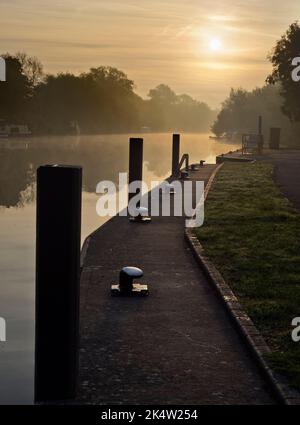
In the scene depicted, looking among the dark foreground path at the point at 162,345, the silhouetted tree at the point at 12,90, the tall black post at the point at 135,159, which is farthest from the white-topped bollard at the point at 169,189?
the silhouetted tree at the point at 12,90

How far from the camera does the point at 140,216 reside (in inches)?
599

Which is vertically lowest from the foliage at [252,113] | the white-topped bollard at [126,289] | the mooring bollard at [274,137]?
the white-topped bollard at [126,289]

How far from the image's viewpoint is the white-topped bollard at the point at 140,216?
15047 millimetres

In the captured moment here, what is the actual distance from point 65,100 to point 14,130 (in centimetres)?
2705

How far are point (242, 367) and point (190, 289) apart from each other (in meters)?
2.85

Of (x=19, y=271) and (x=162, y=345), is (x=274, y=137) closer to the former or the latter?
(x=19, y=271)

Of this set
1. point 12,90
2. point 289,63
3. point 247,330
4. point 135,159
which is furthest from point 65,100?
point 247,330

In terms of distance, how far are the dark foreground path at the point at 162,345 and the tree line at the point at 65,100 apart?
6915 centimetres

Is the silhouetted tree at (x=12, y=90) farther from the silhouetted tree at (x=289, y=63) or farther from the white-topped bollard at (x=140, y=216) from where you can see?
the white-topped bollard at (x=140, y=216)

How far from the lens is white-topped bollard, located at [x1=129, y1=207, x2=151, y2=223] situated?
49.4 feet

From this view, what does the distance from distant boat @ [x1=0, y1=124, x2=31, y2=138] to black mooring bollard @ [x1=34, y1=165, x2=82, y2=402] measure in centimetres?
7329

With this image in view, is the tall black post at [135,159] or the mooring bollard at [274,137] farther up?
the mooring bollard at [274,137]

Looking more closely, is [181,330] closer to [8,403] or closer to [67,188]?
[8,403]
